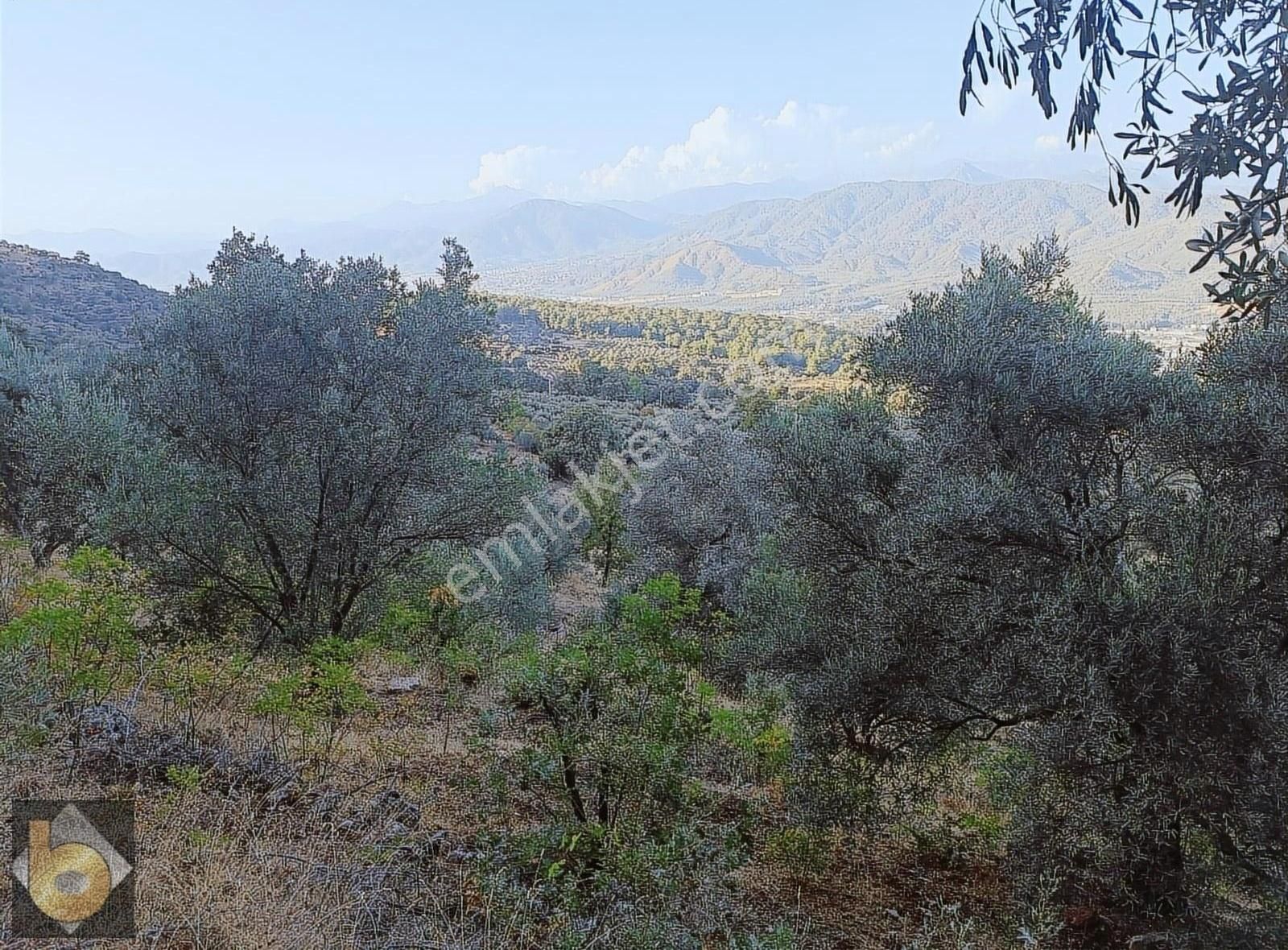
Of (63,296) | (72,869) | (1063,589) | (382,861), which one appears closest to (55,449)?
(72,869)

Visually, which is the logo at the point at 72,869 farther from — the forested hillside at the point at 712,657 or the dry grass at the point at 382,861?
the forested hillside at the point at 712,657

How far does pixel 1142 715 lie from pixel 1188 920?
1.33 meters

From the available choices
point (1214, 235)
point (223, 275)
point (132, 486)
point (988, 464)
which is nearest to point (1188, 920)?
point (988, 464)

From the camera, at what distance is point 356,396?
287 inches

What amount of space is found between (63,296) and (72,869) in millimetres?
40819

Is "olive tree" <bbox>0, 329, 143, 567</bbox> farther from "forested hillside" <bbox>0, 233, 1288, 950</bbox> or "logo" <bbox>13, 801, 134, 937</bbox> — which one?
"logo" <bbox>13, 801, 134, 937</bbox>

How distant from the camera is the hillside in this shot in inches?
1105

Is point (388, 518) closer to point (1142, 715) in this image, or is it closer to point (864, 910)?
point (864, 910)

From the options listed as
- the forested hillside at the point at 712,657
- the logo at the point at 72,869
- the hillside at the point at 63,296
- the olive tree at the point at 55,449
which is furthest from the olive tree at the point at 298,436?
the hillside at the point at 63,296

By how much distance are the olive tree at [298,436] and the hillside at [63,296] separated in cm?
2119

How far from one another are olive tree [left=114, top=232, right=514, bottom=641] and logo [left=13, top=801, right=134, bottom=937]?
366 cm

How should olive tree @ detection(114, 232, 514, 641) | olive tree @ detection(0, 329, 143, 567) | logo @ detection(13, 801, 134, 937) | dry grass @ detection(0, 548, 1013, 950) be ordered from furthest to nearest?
1. olive tree @ detection(0, 329, 143, 567)
2. olive tree @ detection(114, 232, 514, 641)
3. dry grass @ detection(0, 548, 1013, 950)
4. logo @ detection(13, 801, 134, 937)

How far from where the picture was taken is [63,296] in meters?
34.1

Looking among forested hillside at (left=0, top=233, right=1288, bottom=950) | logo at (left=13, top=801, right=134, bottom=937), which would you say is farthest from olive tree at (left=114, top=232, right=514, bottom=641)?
logo at (left=13, top=801, right=134, bottom=937)
